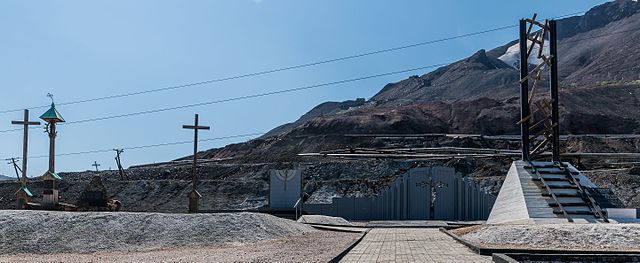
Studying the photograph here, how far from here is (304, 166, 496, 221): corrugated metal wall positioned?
42.4m

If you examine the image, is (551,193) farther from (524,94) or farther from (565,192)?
(524,94)

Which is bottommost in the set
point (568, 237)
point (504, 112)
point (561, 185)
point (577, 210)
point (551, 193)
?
point (568, 237)

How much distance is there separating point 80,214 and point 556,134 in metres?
18.7

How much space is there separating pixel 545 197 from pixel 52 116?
77.0 ft

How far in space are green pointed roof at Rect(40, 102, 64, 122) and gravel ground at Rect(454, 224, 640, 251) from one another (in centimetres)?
2289

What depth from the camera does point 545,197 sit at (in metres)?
24.9

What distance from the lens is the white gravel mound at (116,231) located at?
68.1ft

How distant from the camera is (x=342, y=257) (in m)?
15.8

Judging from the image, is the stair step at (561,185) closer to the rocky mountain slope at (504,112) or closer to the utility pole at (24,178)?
the utility pole at (24,178)

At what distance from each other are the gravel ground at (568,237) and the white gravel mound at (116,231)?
8092 millimetres

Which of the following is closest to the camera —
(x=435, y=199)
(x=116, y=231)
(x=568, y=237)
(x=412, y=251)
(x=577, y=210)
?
(x=412, y=251)

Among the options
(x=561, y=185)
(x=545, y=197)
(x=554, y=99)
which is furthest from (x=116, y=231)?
(x=554, y=99)

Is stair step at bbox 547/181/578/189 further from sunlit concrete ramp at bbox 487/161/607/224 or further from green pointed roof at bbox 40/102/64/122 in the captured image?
green pointed roof at bbox 40/102/64/122

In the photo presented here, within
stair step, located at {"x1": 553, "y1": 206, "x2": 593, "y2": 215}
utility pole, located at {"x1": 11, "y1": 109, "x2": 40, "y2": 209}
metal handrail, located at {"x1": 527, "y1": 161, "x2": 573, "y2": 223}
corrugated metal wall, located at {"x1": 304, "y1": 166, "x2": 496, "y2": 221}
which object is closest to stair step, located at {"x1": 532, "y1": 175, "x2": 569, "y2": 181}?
metal handrail, located at {"x1": 527, "y1": 161, "x2": 573, "y2": 223}
